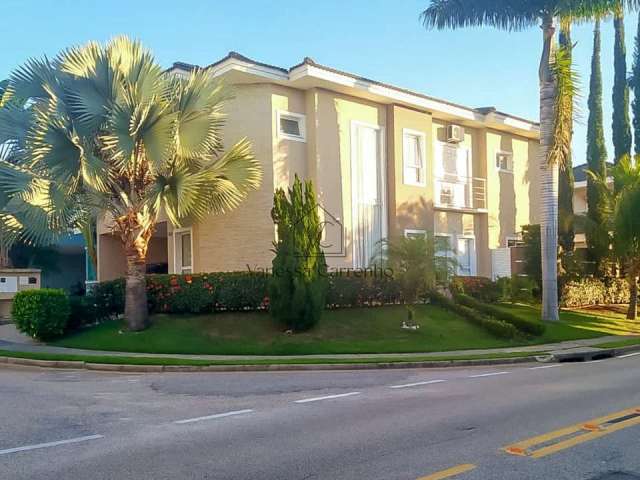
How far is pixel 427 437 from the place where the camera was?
23.9 feet

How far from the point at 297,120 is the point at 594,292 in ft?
46.3

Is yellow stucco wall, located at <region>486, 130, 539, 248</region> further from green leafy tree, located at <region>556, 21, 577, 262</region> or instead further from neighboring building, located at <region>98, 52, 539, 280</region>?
green leafy tree, located at <region>556, 21, 577, 262</region>

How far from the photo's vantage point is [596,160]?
28812 millimetres

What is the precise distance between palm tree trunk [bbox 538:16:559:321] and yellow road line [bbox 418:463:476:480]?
54.9 ft

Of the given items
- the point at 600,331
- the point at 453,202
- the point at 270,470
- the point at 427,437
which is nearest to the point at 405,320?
the point at 600,331

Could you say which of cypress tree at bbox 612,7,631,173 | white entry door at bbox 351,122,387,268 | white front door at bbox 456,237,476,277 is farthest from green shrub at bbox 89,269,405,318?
cypress tree at bbox 612,7,631,173

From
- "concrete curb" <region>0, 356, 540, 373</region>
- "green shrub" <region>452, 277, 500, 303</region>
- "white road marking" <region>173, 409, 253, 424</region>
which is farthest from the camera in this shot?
"green shrub" <region>452, 277, 500, 303</region>

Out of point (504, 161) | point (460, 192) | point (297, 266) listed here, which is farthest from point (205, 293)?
point (504, 161)

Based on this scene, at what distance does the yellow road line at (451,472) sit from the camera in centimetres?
576

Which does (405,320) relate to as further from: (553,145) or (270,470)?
(270,470)

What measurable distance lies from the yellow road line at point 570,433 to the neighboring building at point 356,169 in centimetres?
1432

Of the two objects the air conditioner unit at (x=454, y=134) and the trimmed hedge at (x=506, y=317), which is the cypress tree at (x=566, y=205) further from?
the trimmed hedge at (x=506, y=317)

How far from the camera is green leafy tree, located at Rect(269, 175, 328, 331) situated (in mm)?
17812

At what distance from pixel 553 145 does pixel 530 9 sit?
4693 millimetres
